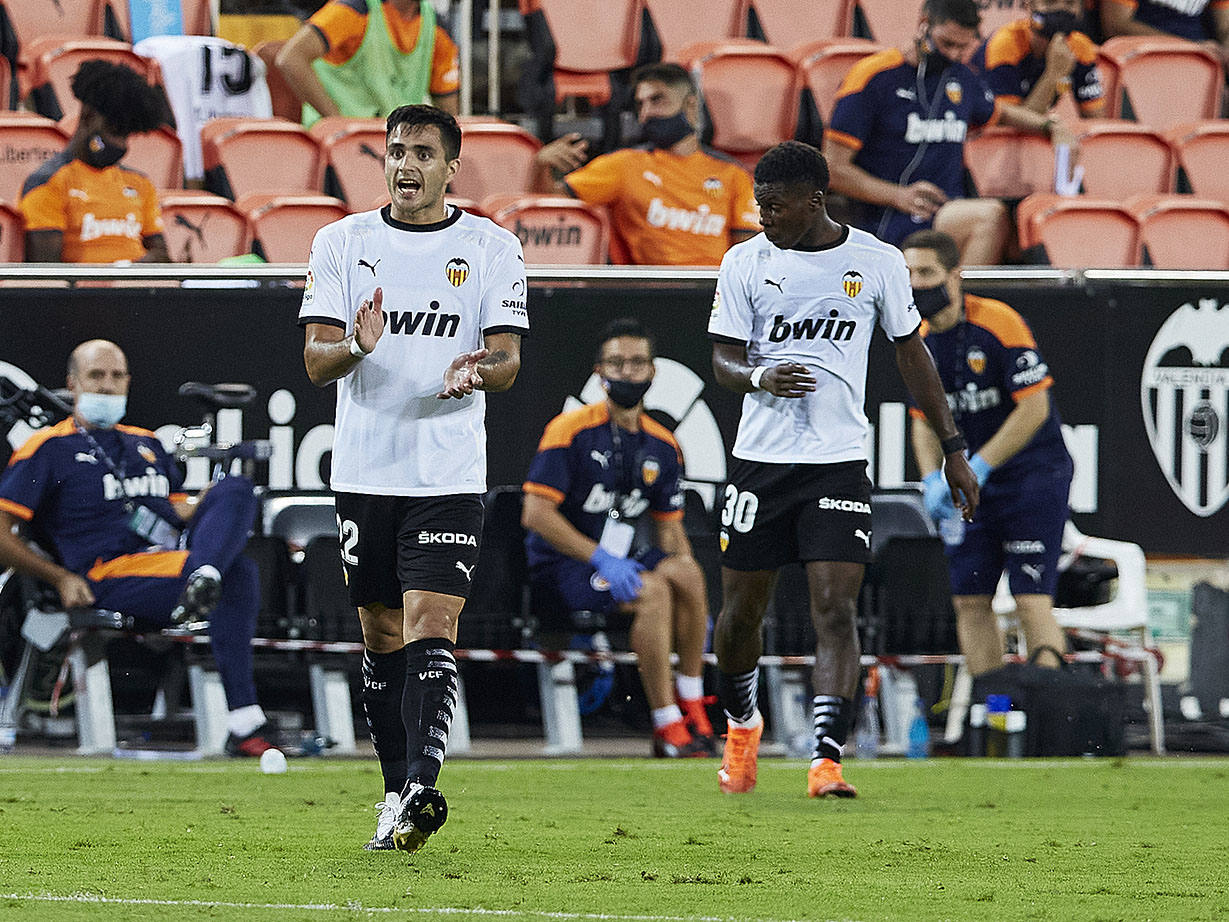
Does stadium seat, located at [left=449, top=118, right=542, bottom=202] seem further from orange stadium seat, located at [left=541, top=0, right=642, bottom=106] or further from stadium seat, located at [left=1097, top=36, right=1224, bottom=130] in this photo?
stadium seat, located at [left=1097, top=36, right=1224, bottom=130]

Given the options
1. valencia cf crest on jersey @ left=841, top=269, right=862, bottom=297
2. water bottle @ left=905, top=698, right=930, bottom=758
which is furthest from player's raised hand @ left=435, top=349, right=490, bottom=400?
water bottle @ left=905, top=698, right=930, bottom=758

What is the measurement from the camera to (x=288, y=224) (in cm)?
984

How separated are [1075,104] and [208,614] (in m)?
7.04

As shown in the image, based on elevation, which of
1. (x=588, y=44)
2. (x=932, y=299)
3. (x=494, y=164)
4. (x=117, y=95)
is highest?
(x=588, y=44)

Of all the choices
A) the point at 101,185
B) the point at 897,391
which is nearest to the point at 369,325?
the point at 897,391

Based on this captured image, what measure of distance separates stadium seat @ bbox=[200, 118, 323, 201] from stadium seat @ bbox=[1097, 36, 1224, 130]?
216 inches

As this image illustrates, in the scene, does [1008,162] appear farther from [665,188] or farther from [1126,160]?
[665,188]

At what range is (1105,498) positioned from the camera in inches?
373

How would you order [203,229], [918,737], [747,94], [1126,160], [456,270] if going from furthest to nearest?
[1126,160], [747,94], [203,229], [918,737], [456,270]

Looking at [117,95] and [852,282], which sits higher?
[117,95]

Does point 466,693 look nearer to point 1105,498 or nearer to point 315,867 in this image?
point 1105,498

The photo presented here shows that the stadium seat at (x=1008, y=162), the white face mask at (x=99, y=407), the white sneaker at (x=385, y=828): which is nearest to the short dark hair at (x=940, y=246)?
the stadium seat at (x=1008, y=162)

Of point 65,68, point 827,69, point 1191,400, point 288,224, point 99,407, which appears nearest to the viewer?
point 99,407

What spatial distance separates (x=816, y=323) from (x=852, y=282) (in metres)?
0.20
